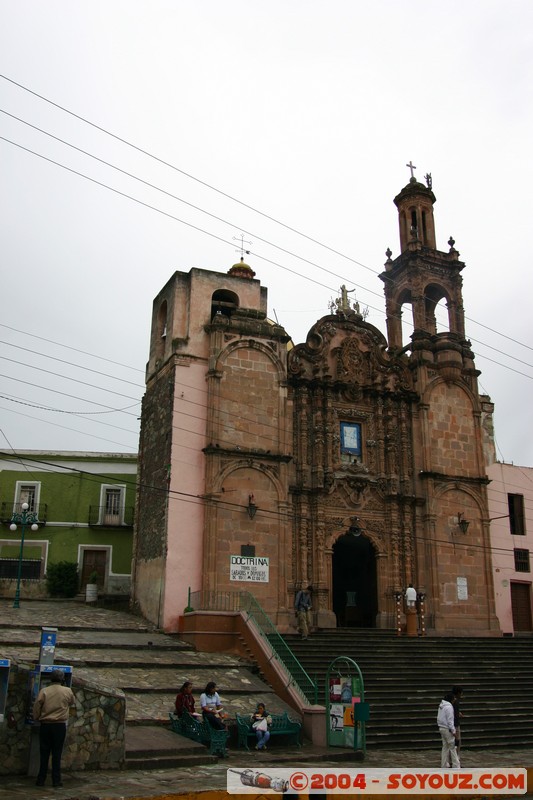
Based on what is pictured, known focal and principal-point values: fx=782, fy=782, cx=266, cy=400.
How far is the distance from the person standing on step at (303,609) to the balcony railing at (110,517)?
12.5 metres

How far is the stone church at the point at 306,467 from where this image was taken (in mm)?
23875

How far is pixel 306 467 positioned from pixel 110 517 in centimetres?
1250

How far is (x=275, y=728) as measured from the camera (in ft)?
48.5

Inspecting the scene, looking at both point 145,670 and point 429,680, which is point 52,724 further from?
point 429,680

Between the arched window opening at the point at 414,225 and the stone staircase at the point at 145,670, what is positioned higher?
the arched window opening at the point at 414,225

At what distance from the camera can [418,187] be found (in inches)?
1260

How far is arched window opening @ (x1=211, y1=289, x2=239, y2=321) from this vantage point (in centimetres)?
2672

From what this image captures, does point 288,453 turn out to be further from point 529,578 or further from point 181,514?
point 529,578

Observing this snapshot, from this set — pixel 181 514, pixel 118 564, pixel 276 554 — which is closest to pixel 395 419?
pixel 276 554

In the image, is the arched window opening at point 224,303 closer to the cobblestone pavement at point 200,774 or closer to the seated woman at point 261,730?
the seated woman at point 261,730

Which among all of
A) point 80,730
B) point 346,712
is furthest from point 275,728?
point 80,730

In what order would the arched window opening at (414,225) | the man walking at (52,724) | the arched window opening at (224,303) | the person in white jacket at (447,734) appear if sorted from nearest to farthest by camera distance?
1. the man walking at (52,724)
2. the person in white jacket at (447,734)
3. the arched window opening at (224,303)
4. the arched window opening at (414,225)

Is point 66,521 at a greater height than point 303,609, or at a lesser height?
greater

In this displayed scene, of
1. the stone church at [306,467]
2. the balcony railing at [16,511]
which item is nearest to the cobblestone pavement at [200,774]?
the stone church at [306,467]
